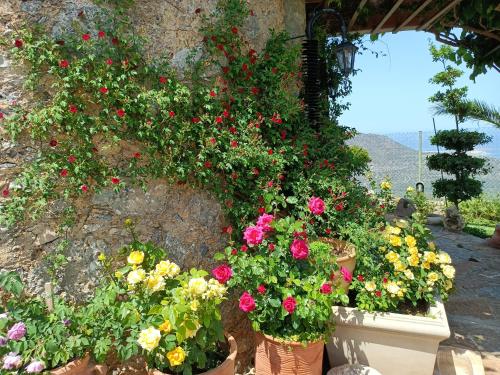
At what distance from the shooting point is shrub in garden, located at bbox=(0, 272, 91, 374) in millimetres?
1829

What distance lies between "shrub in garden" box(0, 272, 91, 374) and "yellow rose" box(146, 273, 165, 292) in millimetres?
403

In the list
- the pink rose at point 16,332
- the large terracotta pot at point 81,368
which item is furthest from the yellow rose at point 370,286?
the pink rose at point 16,332

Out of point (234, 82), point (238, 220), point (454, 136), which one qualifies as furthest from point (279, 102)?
point (454, 136)

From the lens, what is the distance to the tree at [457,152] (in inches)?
324

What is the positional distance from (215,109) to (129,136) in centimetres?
67

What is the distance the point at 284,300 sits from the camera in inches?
91.0

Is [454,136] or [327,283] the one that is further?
[454,136]

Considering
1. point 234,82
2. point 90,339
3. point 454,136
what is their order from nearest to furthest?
1. point 90,339
2. point 234,82
3. point 454,136

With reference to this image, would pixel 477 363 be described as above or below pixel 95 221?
below

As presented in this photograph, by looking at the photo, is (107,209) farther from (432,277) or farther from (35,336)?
(432,277)

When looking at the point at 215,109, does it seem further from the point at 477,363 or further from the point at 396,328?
the point at 477,363

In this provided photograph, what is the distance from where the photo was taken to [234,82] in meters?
3.09

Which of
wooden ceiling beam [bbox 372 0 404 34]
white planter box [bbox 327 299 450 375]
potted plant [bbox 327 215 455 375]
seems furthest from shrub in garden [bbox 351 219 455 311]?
wooden ceiling beam [bbox 372 0 404 34]

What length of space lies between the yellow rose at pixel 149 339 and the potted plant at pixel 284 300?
0.53m
